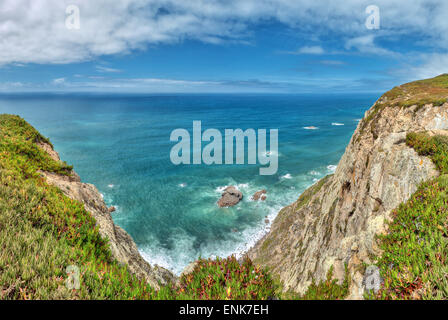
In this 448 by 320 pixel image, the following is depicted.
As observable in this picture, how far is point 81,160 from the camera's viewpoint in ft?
281

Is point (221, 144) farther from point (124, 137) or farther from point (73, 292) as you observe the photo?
point (73, 292)

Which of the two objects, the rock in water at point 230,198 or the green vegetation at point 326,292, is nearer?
the green vegetation at point 326,292

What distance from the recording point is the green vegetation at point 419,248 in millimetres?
4953

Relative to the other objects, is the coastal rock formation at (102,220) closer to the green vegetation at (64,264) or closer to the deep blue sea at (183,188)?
the green vegetation at (64,264)

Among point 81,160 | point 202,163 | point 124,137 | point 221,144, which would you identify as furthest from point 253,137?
point 81,160

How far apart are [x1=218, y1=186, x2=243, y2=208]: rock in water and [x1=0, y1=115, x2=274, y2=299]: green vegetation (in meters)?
47.5

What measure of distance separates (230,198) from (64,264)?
5132 cm

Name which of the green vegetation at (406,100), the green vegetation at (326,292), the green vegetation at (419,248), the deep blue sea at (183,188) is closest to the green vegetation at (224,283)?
the green vegetation at (326,292)

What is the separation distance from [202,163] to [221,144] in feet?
96.6

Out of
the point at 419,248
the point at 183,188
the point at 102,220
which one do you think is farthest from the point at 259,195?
the point at 419,248

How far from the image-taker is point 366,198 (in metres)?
15.0

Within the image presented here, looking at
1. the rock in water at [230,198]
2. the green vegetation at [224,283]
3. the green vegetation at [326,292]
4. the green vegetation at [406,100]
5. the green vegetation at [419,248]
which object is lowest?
the rock in water at [230,198]

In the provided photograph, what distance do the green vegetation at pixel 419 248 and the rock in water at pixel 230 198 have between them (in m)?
47.6

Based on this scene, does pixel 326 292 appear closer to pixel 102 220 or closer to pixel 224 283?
pixel 224 283
